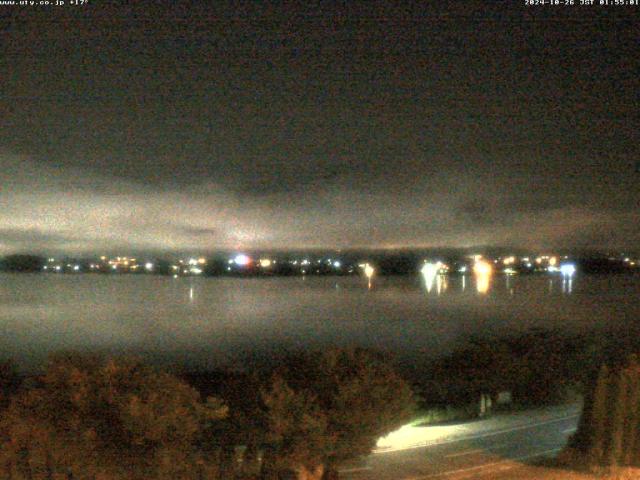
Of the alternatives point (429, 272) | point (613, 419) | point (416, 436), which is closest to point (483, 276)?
point (429, 272)

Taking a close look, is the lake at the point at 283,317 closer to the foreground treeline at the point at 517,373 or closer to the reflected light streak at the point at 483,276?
the reflected light streak at the point at 483,276

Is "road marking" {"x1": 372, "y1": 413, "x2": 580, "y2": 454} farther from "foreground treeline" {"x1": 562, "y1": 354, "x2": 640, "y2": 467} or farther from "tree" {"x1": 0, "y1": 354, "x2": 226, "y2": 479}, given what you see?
"tree" {"x1": 0, "y1": 354, "x2": 226, "y2": 479}

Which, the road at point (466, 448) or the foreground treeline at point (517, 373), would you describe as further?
the foreground treeline at point (517, 373)

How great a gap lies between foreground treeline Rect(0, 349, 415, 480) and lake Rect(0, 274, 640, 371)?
101 feet

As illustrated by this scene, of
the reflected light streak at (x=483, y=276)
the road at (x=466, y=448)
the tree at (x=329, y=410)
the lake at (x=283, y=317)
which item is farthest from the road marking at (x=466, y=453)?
the reflected light streak at (x=483, y=276)

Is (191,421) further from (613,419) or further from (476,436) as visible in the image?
(476,436)

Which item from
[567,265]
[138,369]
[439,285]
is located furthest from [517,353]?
[439,285]

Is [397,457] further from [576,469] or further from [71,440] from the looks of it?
[71,440]

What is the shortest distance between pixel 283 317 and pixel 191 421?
61007 millimetres

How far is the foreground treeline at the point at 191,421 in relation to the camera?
844 centimetres

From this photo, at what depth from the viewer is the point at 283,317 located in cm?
6925

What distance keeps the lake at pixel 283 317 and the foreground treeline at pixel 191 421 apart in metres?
30.7

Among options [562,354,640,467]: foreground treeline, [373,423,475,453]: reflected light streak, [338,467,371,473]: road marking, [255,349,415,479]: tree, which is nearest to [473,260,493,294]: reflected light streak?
[373,423,475,453]: reflected light streak

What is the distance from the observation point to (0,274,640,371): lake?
50469mm
